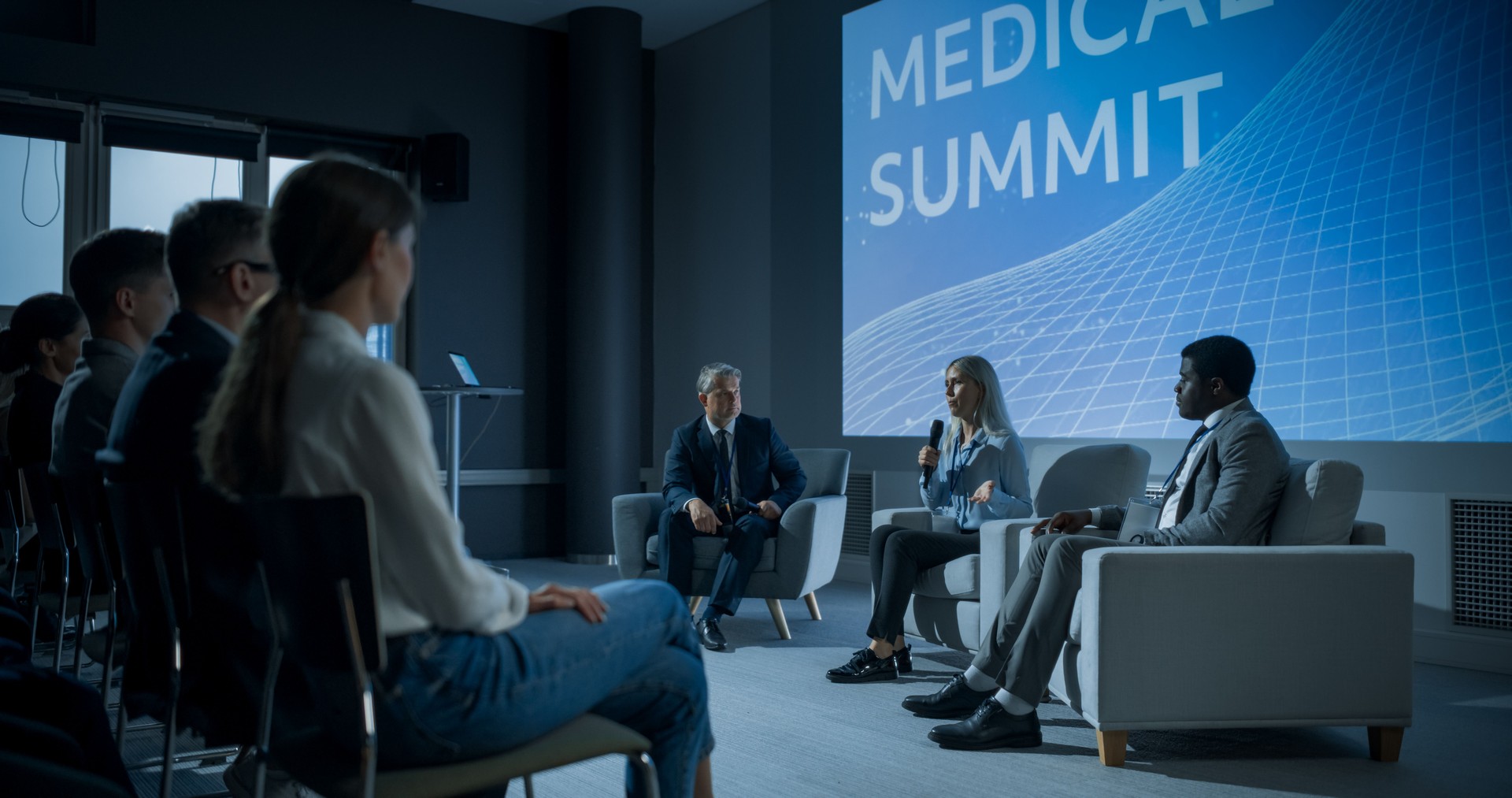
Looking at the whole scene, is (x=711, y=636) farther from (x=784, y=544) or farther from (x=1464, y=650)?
(x=1464, y=650)

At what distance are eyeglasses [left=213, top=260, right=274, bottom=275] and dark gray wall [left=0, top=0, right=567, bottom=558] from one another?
5386 millimetres

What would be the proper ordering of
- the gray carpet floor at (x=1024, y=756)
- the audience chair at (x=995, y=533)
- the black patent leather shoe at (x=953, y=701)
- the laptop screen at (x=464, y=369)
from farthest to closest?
the laptop screen at (x=464, y=369) < the audience chair at (x=995, y=533) < the black patent leather shoe at (x=953, y=701) < the gray carpet floor at (x=1024, y=756)

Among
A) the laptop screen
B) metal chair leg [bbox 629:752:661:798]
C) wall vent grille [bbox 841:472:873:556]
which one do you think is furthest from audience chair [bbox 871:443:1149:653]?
the laptop screen

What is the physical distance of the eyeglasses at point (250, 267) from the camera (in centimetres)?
200

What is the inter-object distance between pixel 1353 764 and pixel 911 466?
337cm

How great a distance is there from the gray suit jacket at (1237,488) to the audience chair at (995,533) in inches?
23.9

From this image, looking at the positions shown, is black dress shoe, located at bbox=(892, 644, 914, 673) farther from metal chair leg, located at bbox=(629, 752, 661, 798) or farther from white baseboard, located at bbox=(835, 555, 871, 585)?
metal chair leg, located at bbox=(629, 752, 661, 798)

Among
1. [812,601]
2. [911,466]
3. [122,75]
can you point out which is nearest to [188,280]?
[812,601]

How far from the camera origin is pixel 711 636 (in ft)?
14.9

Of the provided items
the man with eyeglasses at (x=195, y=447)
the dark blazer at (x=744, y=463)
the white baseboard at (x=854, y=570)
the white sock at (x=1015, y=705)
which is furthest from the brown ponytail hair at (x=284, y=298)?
the white baseboard at (x=854, y=570)

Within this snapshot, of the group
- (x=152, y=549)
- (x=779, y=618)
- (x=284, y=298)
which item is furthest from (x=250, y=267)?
(x=779, y=618)

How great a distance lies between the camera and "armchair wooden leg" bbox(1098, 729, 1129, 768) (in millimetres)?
2938

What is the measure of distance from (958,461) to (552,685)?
3.06 metres

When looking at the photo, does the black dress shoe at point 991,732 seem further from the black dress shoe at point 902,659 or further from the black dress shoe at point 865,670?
the black dress shoe at point 902,659
